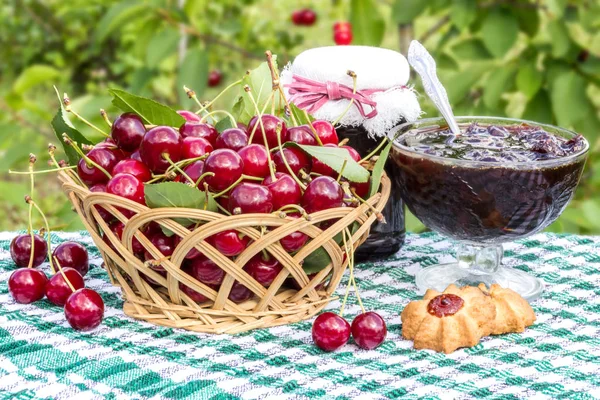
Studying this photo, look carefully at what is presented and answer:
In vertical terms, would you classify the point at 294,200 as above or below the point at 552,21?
below

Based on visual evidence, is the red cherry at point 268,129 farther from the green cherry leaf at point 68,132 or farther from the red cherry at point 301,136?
the green cherry leaf at point 68,132

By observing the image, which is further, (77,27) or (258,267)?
(77,27)

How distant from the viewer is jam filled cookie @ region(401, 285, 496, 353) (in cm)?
106

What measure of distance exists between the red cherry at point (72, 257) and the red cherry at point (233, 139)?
37 cm

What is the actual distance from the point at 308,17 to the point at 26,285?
2.63 meters

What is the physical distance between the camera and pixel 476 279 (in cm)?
131

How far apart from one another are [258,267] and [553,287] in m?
0.54

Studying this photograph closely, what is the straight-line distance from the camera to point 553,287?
132 cm

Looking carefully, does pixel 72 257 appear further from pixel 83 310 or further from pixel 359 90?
pixel 359 90

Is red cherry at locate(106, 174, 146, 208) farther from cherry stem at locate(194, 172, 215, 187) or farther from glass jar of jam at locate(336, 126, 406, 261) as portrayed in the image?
glass jar of jam at locate(336, 126, 406, 261)

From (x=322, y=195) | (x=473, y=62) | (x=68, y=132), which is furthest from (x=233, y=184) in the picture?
(x=473, y=62)

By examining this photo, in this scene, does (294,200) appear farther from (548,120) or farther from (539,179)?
(548,120)

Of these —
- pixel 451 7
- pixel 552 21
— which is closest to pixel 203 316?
pixel 451 7

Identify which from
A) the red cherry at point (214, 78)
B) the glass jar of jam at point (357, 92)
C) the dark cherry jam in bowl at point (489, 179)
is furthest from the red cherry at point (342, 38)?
the dark cherry jam in bowl at point (489, 179)
